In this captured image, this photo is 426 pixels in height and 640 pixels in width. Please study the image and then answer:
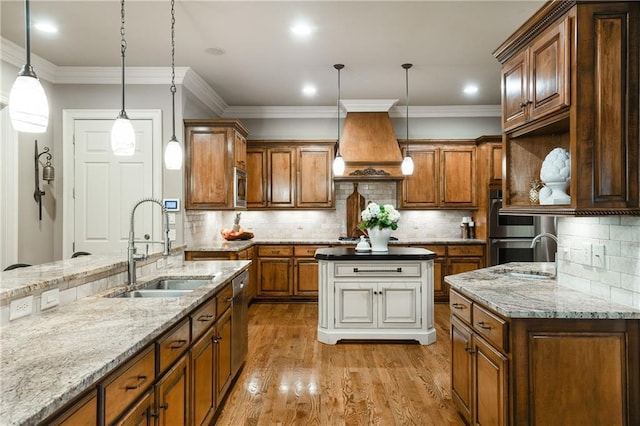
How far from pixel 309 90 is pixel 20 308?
455 cm

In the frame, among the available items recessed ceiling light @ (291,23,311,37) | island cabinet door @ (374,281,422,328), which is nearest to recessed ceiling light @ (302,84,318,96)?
recessed ceiling light @ (291,23,311,37)

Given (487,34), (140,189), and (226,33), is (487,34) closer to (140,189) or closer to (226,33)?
(226,33)

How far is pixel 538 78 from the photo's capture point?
227 cm

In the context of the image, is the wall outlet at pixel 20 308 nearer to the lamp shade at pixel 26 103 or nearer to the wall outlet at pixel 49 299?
the wall outlet at pixel 49 299

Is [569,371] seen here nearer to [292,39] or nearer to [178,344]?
[178,344]

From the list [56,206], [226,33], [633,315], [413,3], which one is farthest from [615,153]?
[56,206]

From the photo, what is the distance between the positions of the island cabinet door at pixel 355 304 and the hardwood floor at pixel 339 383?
23cm

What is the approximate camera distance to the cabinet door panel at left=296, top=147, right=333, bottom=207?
254 inches

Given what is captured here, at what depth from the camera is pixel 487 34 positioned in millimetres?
3896

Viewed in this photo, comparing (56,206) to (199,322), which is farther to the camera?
(56,206)

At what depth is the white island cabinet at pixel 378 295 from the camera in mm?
4184

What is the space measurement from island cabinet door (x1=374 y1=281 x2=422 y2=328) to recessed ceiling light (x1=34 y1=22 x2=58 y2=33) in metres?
3.90

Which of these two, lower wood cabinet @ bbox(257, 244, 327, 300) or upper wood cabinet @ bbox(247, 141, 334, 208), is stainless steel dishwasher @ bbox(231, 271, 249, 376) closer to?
lower wood cabinet @ bbox(257, 244, 327, 300)

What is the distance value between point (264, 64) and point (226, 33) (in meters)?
0.83
